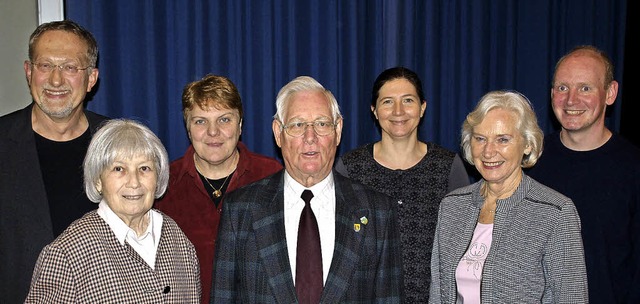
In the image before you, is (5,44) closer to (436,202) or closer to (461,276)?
(436,202)

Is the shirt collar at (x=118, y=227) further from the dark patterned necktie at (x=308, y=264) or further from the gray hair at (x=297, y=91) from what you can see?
the gray hair at (x=297, y=91)

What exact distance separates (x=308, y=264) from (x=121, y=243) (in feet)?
2.27

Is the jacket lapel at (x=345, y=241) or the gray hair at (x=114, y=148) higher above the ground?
the gray hair at (x=114, y=148)

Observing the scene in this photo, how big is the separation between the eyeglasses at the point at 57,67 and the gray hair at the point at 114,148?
576mm

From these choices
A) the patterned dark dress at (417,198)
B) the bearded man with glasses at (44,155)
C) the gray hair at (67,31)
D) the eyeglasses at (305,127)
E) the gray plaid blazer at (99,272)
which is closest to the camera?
the gray plaid blazer at (99,272)

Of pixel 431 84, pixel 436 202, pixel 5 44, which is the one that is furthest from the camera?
pixel 431 84

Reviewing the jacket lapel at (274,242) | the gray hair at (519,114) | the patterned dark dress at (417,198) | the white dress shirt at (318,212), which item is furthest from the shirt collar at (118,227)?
the gray hair at (519,114)

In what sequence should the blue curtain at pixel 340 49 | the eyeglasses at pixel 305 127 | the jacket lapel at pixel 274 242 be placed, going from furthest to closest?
the blue curtain at pixel 340 49
the eyeglasses at pixel 305 127
the jacket lapel at pixel 274 242

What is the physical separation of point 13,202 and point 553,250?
2.27 meters

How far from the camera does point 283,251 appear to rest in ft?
A: 7.85

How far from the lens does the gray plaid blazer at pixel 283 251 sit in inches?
93.1

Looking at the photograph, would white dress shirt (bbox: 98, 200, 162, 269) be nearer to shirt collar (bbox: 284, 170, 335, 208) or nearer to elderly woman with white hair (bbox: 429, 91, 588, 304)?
shirt collar (bbox: 284, 170, 335, 208)

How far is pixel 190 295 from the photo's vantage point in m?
2.50

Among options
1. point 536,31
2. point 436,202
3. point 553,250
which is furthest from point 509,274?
point 536,31
